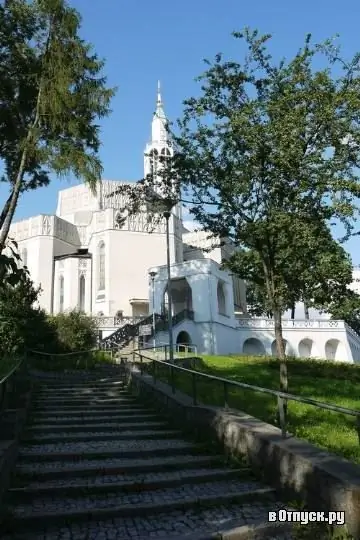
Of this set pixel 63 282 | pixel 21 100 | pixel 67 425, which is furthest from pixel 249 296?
pixel 67 425

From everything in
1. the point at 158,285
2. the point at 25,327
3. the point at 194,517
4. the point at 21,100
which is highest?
the point at 21,100

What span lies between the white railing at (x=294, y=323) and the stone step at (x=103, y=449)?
35.1m

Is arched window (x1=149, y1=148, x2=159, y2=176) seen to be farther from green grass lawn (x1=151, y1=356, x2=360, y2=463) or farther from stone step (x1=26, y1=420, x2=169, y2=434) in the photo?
stone step (x1=26, y1=420, x2=169, y2=434)

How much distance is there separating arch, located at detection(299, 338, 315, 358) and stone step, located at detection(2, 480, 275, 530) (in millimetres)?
41929

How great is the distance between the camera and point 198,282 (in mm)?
38281

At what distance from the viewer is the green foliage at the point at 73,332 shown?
24.0 metres

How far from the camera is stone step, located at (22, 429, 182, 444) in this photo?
772cm

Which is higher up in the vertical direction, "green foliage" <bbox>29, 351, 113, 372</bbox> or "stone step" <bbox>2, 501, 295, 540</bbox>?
"green foliage" <bbox>29, 351, 113, 372</bbox>

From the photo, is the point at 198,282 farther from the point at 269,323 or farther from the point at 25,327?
the point at 25,327

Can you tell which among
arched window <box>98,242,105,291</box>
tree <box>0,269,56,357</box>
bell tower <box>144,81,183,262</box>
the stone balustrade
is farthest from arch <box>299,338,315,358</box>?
tree <box>0,269,56,357</box>

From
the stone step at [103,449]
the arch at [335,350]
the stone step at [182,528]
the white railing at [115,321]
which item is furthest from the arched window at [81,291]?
the stone step at [182,528]

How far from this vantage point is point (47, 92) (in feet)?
47.6

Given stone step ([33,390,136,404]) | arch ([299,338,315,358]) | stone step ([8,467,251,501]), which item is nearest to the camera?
stone step ([8,467,251,501])

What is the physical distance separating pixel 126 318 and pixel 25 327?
58.3 feet
